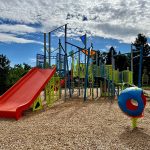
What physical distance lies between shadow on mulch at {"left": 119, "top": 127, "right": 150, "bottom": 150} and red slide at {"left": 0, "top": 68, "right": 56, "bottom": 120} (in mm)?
3956

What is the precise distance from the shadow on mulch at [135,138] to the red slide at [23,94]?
3956 mm

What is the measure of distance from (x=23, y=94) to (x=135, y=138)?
6.26m

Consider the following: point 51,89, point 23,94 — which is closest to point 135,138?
point 23,94

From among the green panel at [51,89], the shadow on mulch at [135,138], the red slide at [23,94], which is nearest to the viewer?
the shadow on mulch at [135,138]

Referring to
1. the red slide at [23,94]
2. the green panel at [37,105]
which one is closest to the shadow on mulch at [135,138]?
the red slide at [23,94]

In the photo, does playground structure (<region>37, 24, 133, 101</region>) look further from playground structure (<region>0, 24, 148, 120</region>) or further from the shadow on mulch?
the shadow on mulch

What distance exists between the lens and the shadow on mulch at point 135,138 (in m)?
5.95

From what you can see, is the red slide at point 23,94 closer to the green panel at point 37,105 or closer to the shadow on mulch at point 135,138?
the green panel at point 37,105

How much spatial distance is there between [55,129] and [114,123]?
179 centimetres

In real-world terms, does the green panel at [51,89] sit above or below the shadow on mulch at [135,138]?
above

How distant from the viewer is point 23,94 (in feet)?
38.4

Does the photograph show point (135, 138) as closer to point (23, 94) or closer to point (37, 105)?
point (37, 105)

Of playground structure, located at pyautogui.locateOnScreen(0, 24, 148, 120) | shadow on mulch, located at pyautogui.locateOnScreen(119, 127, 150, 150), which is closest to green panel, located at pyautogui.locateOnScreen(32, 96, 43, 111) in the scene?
playground structure, located at pyautogui.locateOnScreen(0, 24, 148, 120)

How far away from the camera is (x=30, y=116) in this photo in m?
9.93
